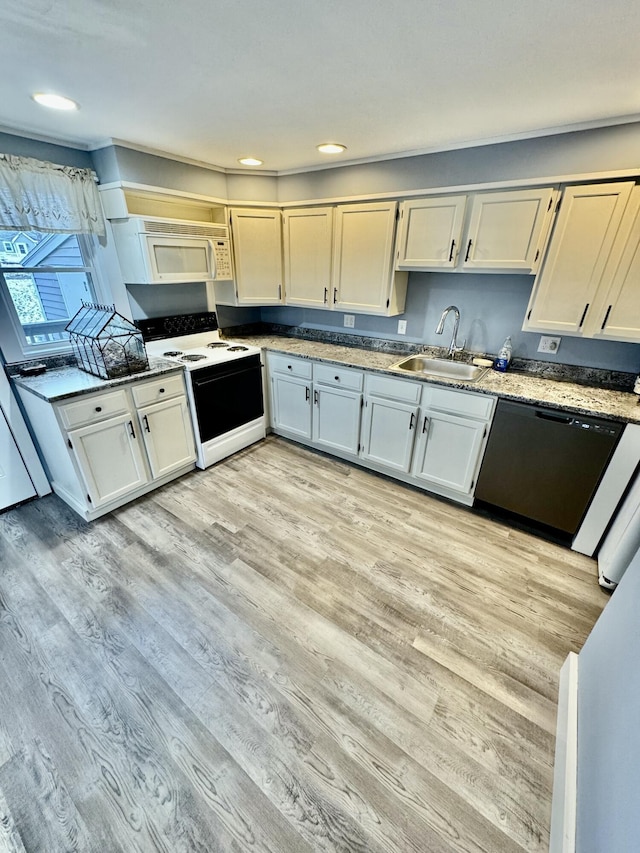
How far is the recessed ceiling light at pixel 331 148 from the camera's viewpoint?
229cm

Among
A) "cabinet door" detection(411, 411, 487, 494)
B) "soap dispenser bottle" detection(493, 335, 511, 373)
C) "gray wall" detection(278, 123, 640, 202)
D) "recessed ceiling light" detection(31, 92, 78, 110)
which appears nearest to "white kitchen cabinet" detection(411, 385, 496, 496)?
"cabinet door" detection(411, 411, 487, 494)

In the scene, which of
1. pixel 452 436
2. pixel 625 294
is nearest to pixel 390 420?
pixel 452 436

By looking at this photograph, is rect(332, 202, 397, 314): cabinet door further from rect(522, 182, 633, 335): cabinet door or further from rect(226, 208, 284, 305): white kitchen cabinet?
rect(522, 182, 633, 335): cabinet door

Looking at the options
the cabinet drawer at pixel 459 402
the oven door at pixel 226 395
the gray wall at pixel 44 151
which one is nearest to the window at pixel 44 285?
the gray wall at pixel 44 151

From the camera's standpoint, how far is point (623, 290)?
6.15ft

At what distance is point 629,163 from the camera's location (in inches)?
72.4

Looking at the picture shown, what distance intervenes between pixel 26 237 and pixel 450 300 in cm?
294

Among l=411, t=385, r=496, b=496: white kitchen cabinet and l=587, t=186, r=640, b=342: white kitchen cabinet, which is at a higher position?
l=587, t=186, r=640, b=342: white kitchen cabinet

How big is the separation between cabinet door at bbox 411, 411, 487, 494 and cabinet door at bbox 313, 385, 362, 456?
0.54 metres

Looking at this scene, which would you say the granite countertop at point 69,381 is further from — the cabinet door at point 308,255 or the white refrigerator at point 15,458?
the cabinet door at point 308,255

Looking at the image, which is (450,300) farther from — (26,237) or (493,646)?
(26,237)

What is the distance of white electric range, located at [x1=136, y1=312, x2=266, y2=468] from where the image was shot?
266cm

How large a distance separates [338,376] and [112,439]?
167cm

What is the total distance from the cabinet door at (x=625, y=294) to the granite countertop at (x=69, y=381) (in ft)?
8.83
